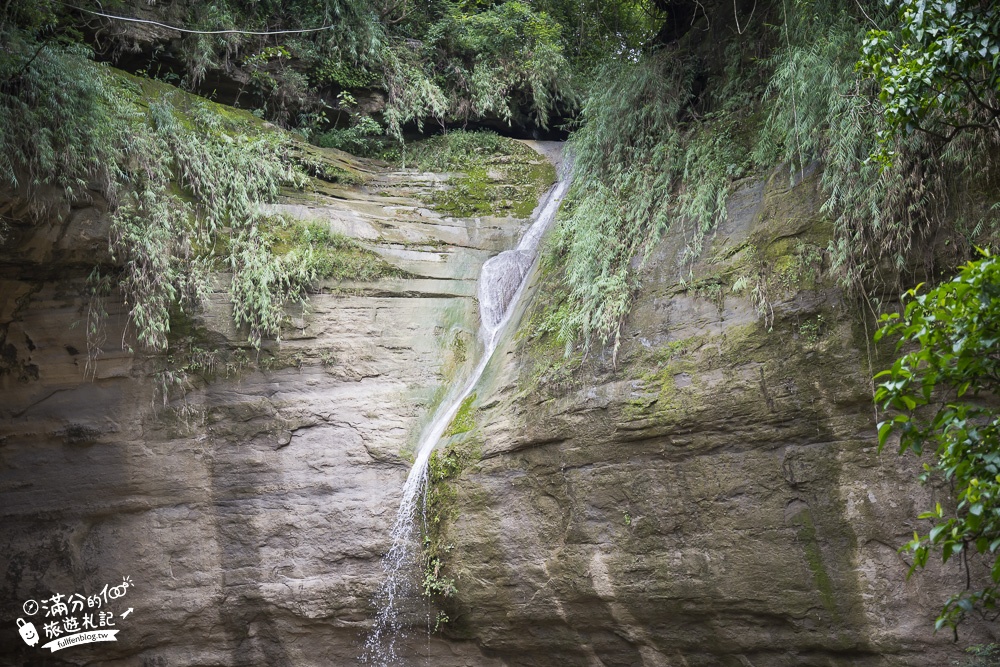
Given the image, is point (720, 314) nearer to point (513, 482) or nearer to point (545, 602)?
point (513, 482)

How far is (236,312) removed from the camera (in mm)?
8617

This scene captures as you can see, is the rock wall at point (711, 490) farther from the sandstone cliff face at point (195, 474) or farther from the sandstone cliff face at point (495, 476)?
the sandstone cliff face at point (195, 474)

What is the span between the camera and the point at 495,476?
721 centimetres

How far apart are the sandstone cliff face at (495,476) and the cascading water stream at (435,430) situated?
0.59ft

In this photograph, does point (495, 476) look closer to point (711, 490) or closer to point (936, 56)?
point (711, 490)

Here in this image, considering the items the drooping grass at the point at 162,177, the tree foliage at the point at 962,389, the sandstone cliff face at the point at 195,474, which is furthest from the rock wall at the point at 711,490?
the drooping grass at the point at 162,177

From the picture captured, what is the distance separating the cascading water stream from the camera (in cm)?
753

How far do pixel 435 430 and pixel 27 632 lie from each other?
15.6 ft

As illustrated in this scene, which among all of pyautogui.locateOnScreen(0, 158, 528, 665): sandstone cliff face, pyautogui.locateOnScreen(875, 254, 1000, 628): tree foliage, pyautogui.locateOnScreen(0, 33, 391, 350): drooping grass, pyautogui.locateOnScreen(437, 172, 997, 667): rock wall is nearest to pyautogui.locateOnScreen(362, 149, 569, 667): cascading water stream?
pyautogui.locateOnScreen(0, 158, 528, 665): sandstone cliff face

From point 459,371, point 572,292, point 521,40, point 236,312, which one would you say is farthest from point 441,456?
point 521,40

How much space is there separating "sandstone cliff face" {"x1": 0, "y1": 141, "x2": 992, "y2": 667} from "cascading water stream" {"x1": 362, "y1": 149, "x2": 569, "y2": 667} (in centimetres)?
18

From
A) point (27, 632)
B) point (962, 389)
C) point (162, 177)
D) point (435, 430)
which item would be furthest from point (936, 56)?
point (27, 632)

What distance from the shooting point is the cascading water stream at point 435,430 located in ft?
24.7

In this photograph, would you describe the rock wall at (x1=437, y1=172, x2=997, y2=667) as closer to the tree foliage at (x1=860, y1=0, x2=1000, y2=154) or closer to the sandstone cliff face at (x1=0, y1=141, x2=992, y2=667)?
the sandstone cliff face at (x1=0, y1=141, x2=992, y2=667)
